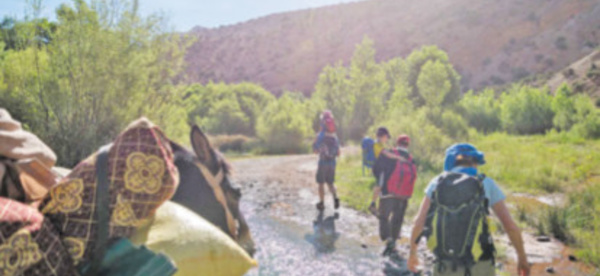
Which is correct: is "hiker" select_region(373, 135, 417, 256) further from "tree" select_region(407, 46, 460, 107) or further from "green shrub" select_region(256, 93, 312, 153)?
"tree" select_region(407, 46, 460, 107)

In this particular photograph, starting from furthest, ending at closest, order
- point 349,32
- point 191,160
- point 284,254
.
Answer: point 349,32, point 284,254, point 191,160

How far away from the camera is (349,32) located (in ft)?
307

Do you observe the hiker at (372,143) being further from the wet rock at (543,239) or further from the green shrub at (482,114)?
the green shrub at (482,114)

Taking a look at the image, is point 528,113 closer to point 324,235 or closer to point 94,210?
point 324,235

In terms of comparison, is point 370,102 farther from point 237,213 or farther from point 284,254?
point 237,213

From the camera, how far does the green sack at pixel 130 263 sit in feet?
4.65

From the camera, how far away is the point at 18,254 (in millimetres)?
1257

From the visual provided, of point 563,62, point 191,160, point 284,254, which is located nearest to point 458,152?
point 191,160

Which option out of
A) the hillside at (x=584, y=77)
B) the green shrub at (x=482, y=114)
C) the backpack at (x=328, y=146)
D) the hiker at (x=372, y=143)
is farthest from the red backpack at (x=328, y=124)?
the hillside at (x=584, y=77)

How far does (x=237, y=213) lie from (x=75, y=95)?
727 centimetres

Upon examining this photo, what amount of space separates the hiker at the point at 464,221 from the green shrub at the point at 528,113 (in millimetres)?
26723

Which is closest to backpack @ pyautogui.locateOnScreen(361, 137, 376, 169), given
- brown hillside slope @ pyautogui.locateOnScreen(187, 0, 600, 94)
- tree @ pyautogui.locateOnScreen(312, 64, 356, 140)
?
tree @ pyautogui.locateOnScreen(312, 64, 356, 140)

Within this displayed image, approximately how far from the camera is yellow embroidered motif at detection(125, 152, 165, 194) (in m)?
1.46

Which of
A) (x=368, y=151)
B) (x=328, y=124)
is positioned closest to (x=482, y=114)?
(x=328, y=124)
